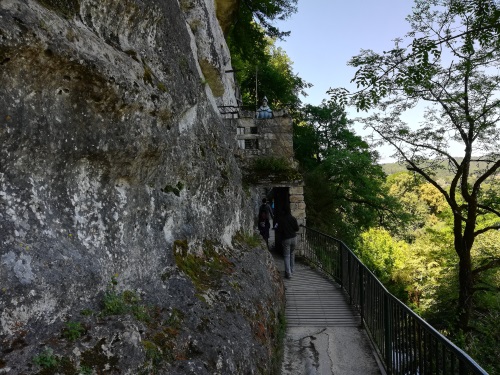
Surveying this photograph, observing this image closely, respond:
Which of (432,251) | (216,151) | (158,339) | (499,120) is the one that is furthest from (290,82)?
(158,339)

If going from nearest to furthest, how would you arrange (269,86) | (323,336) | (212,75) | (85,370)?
(85,370) → (323,336) → (212,75) → (269,86)

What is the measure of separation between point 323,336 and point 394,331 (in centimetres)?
194

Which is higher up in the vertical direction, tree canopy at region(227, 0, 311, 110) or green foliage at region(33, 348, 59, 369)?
tree canopy at region(227, 0, 311, 110)

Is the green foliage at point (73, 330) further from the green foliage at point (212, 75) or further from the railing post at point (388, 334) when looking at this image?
the green foliage at point (212, 75)

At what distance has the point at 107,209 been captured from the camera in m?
3.92

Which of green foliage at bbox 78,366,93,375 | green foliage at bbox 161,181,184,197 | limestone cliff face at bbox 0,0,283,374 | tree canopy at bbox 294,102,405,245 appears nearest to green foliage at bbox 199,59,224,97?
limestone cliff face at bbox 0,0,283,374

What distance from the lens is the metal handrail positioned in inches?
134

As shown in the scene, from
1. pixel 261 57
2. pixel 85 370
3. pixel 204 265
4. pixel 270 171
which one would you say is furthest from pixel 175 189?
pixel 261 57

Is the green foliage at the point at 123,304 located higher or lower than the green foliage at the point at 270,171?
lower

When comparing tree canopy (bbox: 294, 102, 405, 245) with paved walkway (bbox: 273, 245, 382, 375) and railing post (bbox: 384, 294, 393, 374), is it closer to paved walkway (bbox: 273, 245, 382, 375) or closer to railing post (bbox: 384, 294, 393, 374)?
paved walkway (bbox: 273, 245, 382, 375)

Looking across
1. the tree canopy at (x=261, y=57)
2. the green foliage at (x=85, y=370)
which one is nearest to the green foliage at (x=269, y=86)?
the tree canopy at (x=261, y=57)

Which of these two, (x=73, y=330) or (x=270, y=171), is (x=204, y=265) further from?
(x=270, y=171)

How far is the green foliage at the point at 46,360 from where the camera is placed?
2.65 metres

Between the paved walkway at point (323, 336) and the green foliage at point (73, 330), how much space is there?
3.53 metres
